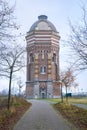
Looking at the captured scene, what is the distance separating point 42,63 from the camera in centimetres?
10062

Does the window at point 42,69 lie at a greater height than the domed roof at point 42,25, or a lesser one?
lesser

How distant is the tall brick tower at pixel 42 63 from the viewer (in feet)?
321

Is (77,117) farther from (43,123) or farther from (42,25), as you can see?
(42,25)

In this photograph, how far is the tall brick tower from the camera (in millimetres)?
97875

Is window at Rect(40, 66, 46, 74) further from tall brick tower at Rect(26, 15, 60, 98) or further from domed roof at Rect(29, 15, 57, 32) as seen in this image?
domed roof at Rect(29, 15, 57, 32)

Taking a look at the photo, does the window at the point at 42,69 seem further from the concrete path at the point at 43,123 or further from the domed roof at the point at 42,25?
the concrete path at the point at 43,123

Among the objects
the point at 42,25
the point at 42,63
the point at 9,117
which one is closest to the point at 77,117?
the point at 9,117

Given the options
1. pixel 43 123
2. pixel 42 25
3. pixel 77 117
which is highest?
pixel 42 25

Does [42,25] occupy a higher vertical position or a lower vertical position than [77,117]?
higher

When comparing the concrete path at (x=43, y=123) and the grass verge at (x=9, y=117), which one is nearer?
the concrete path at (x=43, y=123)

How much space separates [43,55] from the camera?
101 metres

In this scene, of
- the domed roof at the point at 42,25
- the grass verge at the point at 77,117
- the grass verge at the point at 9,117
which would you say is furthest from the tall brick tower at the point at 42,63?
the grass verge at the point at 77,117

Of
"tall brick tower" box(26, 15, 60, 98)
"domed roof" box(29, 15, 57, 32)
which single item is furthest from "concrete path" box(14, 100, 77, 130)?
"domed roof" box(29, 15, 57, 32)

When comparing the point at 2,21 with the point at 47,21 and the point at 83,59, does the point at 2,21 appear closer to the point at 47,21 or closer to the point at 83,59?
the point at 83,59
